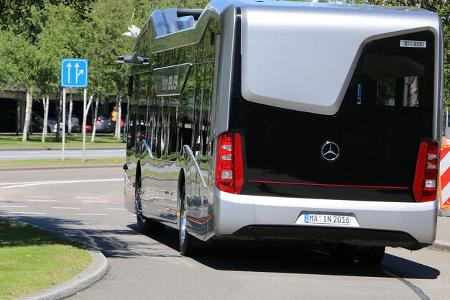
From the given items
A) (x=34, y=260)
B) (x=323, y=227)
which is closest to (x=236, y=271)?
(x=323, y=227)

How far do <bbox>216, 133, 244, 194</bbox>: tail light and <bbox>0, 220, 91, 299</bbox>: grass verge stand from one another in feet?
5.76

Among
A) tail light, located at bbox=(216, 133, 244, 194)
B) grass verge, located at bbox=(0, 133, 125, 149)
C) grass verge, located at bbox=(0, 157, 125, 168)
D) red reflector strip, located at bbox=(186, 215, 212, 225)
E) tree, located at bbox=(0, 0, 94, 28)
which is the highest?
tree, located at bbox=(0, 0, 94, 28)

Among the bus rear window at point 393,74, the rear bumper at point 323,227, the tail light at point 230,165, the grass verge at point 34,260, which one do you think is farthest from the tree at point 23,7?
the bus rear window at point 393,74

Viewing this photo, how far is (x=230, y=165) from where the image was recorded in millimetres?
11297

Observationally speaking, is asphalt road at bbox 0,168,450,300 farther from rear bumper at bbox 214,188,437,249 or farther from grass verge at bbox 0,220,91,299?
rear bumper at bbox 214,188,437,249

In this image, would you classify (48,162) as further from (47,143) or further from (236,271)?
(236,271)

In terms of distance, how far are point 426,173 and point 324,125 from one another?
50.7 inches

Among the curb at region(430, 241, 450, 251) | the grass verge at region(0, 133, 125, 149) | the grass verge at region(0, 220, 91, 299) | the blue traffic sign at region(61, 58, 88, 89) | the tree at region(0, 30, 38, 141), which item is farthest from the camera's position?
the tree at region(0, 30, 38, 141)

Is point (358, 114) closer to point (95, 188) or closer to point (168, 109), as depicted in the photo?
point (168, 109)

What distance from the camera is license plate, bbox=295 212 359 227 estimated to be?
37.0 ft

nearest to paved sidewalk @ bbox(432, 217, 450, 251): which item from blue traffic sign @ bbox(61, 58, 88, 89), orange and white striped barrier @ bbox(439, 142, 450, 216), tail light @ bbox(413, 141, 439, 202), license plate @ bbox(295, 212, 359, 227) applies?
orange and white striped barrier @ bbox(439, 142, 450, 216)

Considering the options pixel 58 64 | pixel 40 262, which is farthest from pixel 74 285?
pixel 58 64

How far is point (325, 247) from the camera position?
15242 mm

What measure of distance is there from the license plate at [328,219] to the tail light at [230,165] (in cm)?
80
